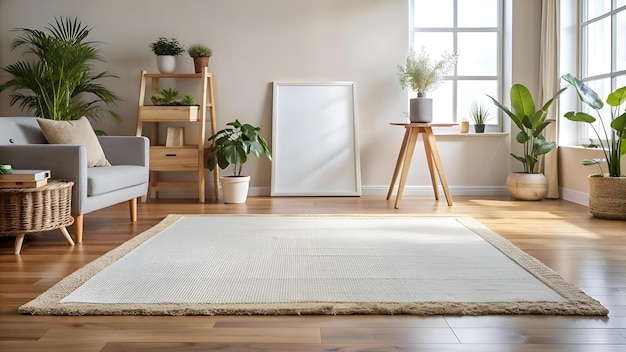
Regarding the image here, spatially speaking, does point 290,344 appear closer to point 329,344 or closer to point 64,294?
point 329,344

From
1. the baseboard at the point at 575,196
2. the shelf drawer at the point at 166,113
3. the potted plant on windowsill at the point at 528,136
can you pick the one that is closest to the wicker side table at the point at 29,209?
the shelf drawer at the point at 166,113

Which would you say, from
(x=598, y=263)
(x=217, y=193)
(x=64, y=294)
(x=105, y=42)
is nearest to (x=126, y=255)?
(x=64, y=294)

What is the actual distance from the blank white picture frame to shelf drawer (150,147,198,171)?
2.45 ft

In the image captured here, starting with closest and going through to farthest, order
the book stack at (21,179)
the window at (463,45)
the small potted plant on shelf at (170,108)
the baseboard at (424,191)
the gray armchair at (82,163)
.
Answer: the book stack at (21,179), the gray armchair at (82,163), the small potted plant on shelf at (170,108), the baseboard at (424,191), the window at (463,45)

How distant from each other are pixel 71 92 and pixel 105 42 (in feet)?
2.08

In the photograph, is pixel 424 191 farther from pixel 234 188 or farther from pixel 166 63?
pixel 166 63

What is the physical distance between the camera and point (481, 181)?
5902mm

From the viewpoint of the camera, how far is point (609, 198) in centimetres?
427

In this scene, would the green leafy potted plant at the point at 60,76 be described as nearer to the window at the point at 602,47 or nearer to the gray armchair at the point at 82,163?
the gray armchair at the point at 82,163

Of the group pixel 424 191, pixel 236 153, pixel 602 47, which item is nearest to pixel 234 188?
pixel 236 153

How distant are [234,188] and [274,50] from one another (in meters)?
1.37

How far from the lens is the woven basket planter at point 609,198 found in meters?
4.22

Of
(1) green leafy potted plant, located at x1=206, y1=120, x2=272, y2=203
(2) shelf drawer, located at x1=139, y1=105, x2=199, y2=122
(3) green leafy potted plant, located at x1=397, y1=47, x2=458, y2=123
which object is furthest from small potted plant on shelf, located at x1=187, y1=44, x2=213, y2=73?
(3) green leafy potted plant, located at x1=397, y1=47, x2=458, y2=123

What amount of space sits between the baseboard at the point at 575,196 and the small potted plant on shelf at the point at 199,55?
3258 mm
